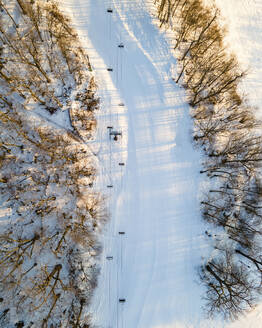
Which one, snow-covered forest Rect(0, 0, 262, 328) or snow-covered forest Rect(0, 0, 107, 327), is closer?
snow-covered forest Rect(0, 0, 107, 327)

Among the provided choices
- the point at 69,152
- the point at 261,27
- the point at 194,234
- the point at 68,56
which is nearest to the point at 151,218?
the point at 194,234

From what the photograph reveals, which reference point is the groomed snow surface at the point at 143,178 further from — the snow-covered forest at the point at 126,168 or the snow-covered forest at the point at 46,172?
the snow-covered forest at the point at 46,172

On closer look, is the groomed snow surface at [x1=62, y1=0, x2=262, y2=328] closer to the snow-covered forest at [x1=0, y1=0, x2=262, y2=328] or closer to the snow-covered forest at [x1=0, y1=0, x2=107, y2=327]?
the snow-covered forest at [x1=0, y1=0, x2=262, y2=328]

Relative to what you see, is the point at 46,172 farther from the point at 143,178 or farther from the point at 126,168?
the point at 143,178

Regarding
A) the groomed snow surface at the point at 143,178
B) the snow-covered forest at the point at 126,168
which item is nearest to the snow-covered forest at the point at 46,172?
the snow-covered forest at the point at 126,168

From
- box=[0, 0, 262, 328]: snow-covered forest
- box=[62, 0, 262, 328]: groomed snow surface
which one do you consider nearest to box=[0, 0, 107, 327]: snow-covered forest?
box=[0, 0, 262, 328]: snow-covered forest

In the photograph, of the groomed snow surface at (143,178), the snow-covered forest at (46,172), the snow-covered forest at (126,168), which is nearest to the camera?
the snow-covered forest at (46,172)

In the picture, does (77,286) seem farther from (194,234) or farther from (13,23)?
(13,23)
